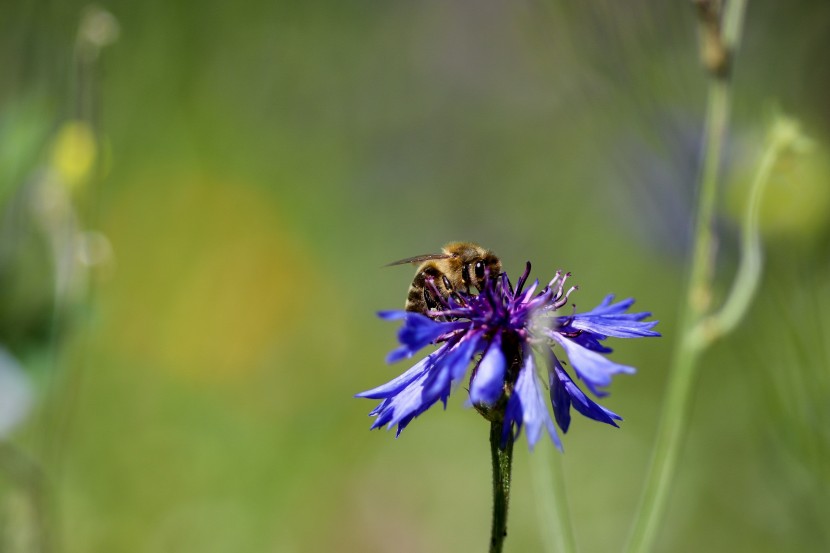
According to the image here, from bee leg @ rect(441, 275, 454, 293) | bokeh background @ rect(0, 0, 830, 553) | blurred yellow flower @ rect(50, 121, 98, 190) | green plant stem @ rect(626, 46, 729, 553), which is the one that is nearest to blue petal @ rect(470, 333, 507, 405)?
bee leg @ rect(441, 275, 454, 293)

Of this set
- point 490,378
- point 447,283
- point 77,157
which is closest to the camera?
point 490,378

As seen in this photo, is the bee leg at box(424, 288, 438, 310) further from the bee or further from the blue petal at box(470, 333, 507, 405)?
the blue petal at box(470, 333, 507, 405)

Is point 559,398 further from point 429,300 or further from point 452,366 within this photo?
point 429,300

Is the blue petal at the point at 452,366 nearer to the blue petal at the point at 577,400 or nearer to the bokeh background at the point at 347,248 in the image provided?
the blue petal at the point at 577,400

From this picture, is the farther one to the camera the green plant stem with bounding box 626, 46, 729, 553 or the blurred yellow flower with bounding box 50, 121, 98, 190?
the blurred yellow flower with bounding box 50, 121, 98, 190

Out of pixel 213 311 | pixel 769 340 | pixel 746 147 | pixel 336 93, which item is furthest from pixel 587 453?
pixel 336 93

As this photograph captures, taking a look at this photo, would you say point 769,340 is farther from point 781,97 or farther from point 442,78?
point 442,78

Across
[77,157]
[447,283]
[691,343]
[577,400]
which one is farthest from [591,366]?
[77,157]
